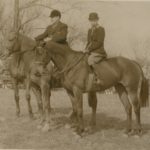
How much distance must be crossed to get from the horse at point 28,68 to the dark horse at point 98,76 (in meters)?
0.72

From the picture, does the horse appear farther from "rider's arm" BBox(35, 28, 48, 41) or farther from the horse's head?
"rider's arm" BBox(35, 28, 48, 41)

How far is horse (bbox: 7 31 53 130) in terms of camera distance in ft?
31.0

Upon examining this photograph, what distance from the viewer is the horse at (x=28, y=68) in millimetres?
9445

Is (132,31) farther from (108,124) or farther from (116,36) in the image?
(108,124)

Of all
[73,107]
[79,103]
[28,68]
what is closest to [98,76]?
[79,103]

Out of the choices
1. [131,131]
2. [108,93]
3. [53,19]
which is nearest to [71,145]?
[131,131]

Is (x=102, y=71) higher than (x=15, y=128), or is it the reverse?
(x=102, y=71)

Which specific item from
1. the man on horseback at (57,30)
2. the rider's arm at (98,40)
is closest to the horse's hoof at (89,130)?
the man on horseback at (57,30)

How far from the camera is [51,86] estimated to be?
9766mm

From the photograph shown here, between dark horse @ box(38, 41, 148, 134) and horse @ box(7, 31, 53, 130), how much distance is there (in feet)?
2.35

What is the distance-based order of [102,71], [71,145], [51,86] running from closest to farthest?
[71,145]
[102,71]
[51,86]

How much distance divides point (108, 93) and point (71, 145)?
10.1 meters

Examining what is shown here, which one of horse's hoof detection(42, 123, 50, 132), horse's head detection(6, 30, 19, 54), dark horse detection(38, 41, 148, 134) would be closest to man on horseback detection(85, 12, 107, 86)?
dark horse detection(38, 41, 148, 134)

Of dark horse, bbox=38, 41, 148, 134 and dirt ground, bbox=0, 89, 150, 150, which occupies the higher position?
dark horse, bbox=38, 41, 148, 134
